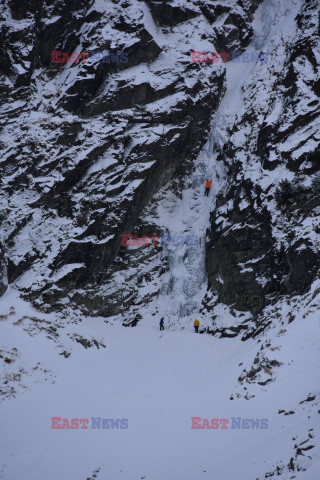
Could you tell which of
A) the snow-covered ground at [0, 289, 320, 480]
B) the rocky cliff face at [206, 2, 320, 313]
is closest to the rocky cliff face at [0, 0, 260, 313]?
the snow-covered ground at [0, 289, 320, 480]

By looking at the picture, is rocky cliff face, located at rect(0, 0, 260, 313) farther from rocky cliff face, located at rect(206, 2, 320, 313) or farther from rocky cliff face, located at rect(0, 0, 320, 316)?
rocky cliff face, located at rect(206, 2, 320, 313)

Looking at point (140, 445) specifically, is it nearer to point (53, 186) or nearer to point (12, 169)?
point (53, 186)

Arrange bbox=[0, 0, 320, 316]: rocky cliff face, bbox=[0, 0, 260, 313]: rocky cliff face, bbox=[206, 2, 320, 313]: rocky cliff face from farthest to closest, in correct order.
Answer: bbox=[0, 0, 260, 313]: rocky cliff face, bbox=[0, 0, 320, 316]: rocky cliff face, bbox=[206, 2, 320, 313]: rocky cliff face

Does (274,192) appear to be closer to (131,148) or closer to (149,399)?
(131,148)

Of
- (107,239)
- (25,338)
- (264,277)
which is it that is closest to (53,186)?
(107,239)

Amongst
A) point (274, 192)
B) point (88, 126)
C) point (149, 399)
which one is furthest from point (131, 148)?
point (149, 399)
